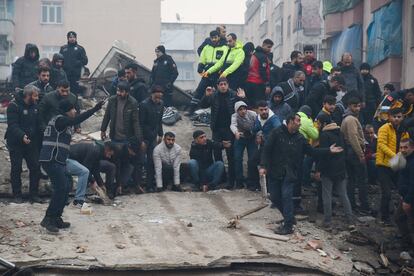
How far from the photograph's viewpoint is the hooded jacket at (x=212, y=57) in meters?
17.0

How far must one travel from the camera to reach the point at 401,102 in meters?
14.3

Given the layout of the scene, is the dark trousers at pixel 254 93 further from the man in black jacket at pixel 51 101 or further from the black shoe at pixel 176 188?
the man in black jacket at pixel 51 101

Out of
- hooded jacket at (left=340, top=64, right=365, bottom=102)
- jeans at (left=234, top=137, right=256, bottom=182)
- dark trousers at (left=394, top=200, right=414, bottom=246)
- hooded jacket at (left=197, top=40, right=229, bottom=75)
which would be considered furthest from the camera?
hooded jacket at (left=197, top=40, right=229, bottom=75)

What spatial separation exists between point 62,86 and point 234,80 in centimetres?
512

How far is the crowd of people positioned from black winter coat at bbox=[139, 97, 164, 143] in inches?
0.8

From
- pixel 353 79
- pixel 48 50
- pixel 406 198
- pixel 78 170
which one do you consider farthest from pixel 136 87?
pixel 48 50

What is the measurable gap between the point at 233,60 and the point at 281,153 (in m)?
4.96

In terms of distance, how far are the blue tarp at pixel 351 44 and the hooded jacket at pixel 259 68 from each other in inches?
326

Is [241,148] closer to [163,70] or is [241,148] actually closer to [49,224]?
[163,70]

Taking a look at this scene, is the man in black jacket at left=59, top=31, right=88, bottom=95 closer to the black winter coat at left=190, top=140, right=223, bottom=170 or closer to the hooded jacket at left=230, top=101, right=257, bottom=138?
the black winter coat at left=190, top=140, right=223, bottom=170

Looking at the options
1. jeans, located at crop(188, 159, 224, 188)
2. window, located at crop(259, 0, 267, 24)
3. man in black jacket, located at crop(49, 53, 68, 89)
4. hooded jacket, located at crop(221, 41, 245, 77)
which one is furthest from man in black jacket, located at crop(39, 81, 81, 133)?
window, located at crop(259, 0, 267, 24)

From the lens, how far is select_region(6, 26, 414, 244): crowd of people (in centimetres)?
1215

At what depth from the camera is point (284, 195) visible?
12.1 m

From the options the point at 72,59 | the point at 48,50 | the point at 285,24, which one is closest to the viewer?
the point at 72,59
